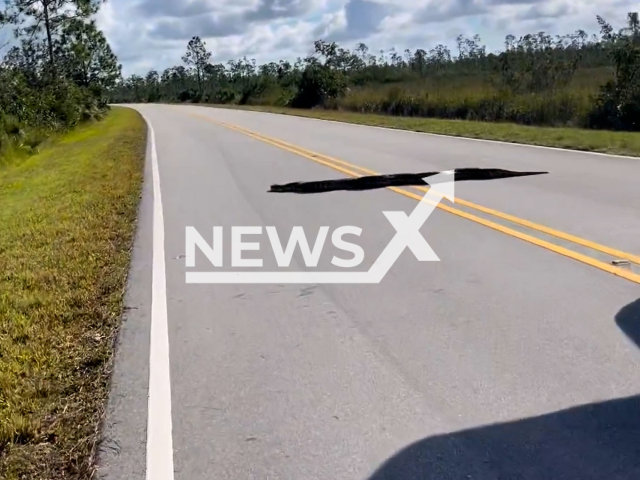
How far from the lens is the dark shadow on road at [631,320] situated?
17.4 feet

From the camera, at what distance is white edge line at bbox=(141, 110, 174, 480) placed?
4074mm

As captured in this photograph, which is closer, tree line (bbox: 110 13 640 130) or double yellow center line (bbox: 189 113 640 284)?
double yellow center line (bbox: 189 113 640 284)

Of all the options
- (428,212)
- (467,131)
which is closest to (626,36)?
(467,131)

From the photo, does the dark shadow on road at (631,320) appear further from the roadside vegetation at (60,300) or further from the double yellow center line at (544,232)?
the roadside vegetation at (60,300)

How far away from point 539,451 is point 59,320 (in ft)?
13.5

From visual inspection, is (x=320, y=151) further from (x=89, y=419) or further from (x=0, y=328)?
(x=89, y=419)

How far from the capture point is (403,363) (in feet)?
16.9

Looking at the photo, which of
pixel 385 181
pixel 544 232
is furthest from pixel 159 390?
pixel 385 181

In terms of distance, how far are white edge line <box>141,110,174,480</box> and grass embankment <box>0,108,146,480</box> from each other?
0.29 metres

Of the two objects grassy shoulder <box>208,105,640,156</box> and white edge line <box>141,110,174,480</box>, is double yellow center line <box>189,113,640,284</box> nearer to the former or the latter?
white edge line <box>141,110,174,480</box>

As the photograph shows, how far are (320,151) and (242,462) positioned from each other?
1594 cm

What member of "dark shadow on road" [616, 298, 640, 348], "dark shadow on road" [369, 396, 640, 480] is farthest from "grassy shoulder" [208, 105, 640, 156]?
"dark shadow on road" [369, 396, 640, 480]

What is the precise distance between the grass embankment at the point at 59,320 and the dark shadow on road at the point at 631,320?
3264 mm

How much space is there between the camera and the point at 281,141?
23.6 meters
